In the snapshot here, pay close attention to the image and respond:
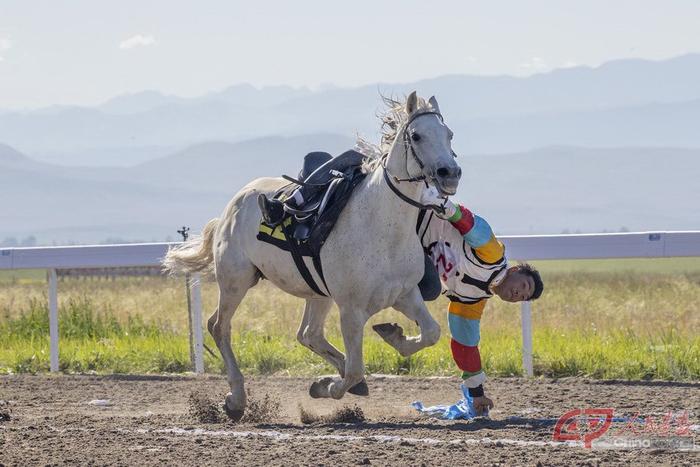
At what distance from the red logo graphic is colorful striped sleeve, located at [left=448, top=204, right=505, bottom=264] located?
1.14 m

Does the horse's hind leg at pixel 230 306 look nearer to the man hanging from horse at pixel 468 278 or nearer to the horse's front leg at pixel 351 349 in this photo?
the horse's front leg at pixel 351 349

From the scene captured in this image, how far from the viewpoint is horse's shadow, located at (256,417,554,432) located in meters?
8.23

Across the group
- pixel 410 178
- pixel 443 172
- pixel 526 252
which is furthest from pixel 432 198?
pixel 526 252

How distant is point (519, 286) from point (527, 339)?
2650 millimetres

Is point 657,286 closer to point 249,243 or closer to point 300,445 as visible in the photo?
point 249,243

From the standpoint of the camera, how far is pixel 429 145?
7.99 m

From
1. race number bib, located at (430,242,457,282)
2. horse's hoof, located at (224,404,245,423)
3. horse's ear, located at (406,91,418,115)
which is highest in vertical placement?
horse's ear, located at (406,91,418,115)

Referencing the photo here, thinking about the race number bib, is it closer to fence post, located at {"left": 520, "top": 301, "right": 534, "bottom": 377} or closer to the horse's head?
the horse's head

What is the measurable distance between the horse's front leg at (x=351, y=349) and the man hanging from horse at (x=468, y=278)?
0.85 feet

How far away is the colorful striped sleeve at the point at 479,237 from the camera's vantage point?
28.6 feet

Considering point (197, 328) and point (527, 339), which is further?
point (197, 328)

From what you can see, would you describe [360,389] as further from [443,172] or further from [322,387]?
[443,172]

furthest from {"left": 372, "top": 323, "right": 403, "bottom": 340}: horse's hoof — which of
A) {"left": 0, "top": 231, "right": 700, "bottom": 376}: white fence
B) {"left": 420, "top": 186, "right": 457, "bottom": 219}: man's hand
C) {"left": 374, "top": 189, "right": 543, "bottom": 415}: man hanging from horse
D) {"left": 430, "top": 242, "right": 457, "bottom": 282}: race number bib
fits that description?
{"left": 0, "top": 231, "right": 700, "bottom": 376}: white fence

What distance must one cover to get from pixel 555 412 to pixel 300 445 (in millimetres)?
2164
